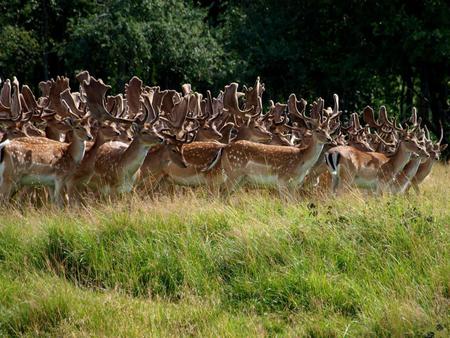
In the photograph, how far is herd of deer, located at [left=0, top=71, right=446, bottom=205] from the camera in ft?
31.2

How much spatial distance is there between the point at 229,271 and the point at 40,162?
3395 millimetres

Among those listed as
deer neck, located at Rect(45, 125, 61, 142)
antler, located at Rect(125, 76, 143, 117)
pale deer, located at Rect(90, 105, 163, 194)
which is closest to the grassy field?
pale deer, located at Rect(90, 105, 163, 194)

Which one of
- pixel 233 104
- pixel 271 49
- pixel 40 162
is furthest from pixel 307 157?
pixel 271 49

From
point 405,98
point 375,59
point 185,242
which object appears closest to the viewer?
point 185,242

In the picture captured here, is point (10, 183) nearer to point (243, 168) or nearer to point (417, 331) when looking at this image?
point (243, 168)

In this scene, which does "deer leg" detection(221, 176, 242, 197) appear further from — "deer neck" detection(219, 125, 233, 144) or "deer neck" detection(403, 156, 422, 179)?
"deer neck" detection(403, 156, 422, 179)

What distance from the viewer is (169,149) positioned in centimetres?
1042

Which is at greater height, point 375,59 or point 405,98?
point 375,59

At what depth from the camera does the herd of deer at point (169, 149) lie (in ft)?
31.2

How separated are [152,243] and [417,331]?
2.68m

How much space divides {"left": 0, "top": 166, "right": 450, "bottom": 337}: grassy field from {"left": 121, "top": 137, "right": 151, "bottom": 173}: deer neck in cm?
111

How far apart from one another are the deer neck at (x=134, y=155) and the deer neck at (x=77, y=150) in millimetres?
482

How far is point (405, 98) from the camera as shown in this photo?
24500mm

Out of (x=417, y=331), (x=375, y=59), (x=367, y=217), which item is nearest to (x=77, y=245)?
(x=367, y=217)
